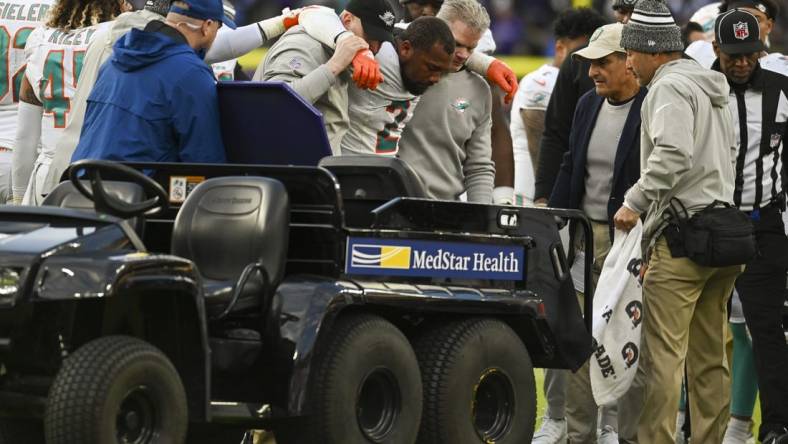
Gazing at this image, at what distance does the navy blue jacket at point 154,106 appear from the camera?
614 cm

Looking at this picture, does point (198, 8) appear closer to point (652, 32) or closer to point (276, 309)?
point (276, 309)

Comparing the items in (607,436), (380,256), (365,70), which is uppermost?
(365,70)

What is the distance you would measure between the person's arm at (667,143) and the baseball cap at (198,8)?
6.07 ft

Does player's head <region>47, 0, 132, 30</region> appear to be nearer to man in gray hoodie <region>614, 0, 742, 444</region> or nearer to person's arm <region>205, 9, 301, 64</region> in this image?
person's arm <region>205, 9, 301, 64</region>

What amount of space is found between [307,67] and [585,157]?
1.43 meters

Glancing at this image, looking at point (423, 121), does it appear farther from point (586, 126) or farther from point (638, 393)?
point (638, 393)

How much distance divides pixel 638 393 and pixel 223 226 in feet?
8.10

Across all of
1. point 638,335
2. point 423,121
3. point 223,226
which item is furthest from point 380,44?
point 223,226

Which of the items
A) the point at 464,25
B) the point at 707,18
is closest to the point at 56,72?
the point at 464,25

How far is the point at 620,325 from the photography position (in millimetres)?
7059

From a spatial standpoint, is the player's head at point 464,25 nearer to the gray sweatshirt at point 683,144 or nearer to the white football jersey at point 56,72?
the gray sweatshirt at point 683,144

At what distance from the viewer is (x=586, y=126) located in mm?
7836

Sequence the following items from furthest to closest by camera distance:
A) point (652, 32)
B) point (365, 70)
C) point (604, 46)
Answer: point (604, 46) → point (652, 32) → point (365, 70)

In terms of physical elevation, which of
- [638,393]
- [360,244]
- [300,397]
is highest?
[360,244]
